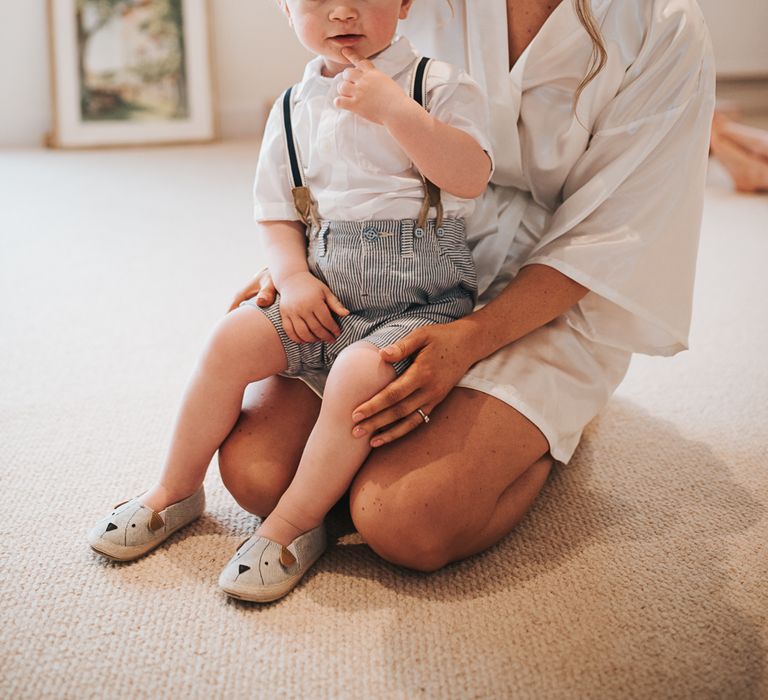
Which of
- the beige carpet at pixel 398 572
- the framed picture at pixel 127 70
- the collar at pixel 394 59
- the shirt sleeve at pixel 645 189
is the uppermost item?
the framed picture at pixel 127 70

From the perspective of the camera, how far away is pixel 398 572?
0.95m

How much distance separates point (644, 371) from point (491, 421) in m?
0.61

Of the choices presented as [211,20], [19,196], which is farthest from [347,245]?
[211,20]

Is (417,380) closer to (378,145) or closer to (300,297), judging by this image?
(300,297)

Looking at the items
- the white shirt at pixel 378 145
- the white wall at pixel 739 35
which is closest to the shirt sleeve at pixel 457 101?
the white shirt at pixel 378 145

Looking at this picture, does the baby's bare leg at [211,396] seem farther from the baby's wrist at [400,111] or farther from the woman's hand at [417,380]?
the baby's wrist at [400,111]

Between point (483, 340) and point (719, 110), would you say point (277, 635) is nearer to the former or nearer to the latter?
point (483, 340)

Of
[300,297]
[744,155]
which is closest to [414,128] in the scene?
[300,297]

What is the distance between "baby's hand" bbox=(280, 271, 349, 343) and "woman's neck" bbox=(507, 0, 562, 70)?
0.39 meters

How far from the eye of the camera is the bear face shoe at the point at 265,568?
884 millimetres

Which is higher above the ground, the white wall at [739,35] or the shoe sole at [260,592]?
the white wall at [739,35]

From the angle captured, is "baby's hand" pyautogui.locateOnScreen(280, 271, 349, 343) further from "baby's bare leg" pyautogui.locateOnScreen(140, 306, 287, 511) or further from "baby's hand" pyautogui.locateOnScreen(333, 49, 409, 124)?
"baby's hand" pyautogui.locateOnScreen(333, 49, 409, 124)

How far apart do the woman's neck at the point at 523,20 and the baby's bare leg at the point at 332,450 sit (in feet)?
1.48

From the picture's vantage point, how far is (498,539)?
0.99 metres
